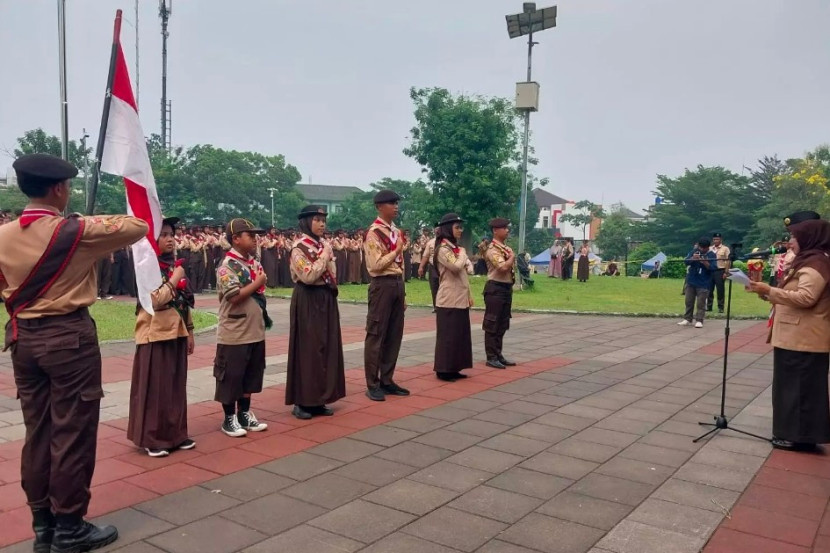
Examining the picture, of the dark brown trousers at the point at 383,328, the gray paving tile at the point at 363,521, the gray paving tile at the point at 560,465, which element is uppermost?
the dark brown trousers at the point at 383,328

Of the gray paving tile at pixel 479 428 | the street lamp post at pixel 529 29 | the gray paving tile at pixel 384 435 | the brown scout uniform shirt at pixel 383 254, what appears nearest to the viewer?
Result: the gray paving tile at pixel 384 435

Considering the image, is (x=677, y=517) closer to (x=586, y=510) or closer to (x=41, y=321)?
(x=586, y=510)

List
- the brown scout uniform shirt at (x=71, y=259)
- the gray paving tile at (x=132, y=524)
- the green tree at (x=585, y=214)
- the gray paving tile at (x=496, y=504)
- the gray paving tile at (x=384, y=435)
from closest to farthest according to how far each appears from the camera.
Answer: the brown scout uniform shirt at (x=71, y=259) → the gray paving tile at (x=132, y=524) → the gray paving tile at (x=496, y=504) → the gray paving tile at (x=384, y=435) → the green tree at (x=585, y=214)

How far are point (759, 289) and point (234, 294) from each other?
3972 millimetres

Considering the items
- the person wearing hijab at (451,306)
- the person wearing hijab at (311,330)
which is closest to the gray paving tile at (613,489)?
the person wearing hijab at (311,330)

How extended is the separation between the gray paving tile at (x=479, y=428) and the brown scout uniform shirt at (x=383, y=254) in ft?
5.31

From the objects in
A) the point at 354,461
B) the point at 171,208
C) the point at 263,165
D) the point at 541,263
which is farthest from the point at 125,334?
the point at 263,165

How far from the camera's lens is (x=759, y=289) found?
198 inches

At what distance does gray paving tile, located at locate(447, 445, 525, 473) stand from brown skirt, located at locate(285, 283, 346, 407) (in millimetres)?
1475

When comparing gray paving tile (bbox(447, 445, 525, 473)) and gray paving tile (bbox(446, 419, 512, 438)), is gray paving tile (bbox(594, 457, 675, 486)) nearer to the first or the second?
gray paving tile (bbox(447, 445, 525, 473))

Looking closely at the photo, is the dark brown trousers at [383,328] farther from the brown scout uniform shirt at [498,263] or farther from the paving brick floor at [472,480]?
the brown scout uniform shirt at [498,263]

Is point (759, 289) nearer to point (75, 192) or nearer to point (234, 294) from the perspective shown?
point (234, 294)

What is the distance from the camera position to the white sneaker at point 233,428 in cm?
522

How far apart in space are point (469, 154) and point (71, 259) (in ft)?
69.7
